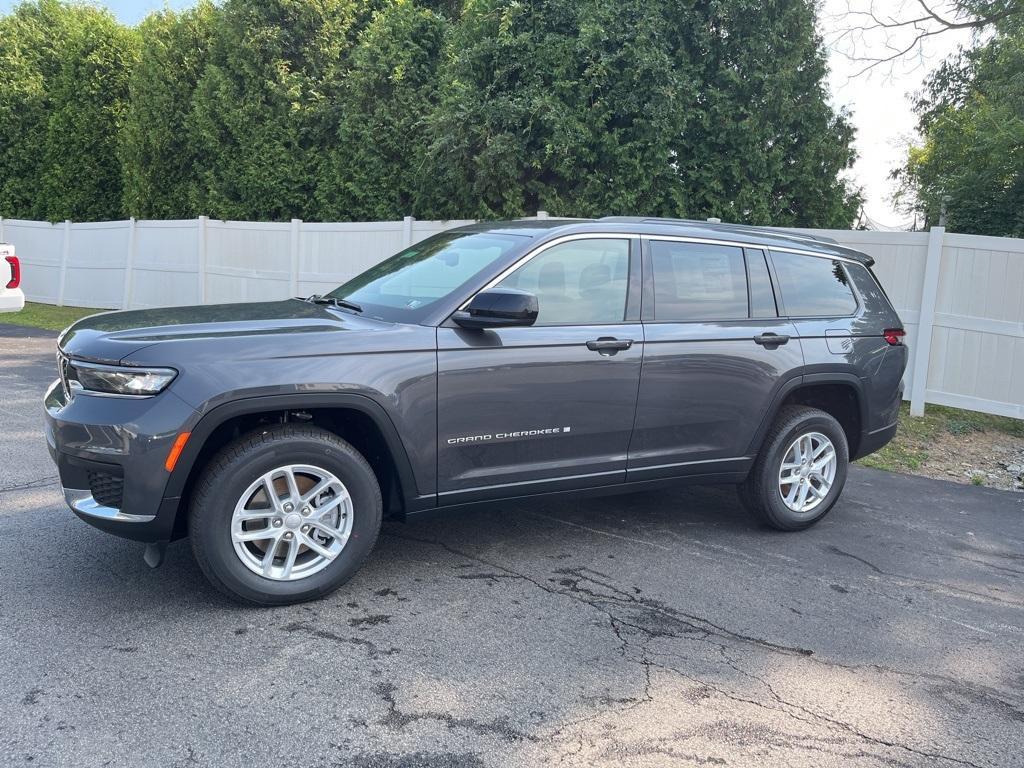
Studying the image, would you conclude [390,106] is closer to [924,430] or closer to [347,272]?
[347,272]

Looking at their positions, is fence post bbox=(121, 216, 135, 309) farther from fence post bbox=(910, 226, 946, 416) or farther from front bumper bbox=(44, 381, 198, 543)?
front bumper bbox=(44, 381, 198, 543)

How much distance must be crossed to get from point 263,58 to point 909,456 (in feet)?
40.1

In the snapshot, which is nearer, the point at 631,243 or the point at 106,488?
the point at 106,488

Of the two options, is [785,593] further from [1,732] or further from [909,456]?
[909,456]

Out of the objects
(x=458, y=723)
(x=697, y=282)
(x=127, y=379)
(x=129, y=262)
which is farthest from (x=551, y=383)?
(x=129, y=262)

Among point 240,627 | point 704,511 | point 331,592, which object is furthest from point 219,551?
point 704,511

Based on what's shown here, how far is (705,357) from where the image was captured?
495 cm

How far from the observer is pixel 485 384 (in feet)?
14.0

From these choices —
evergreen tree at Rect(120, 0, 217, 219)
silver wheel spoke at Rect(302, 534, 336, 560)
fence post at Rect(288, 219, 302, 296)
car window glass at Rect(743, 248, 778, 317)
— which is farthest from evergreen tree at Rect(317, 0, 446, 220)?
silver wheel spoke at Rect(302, 534, 336, 560)

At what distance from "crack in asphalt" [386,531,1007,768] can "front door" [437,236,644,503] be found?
485 mm

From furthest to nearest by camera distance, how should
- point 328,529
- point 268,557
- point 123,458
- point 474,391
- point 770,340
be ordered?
point 770,340
point 474,391
point 328,529
point 268,557
point 123,458

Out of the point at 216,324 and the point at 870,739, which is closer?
the point at 870,739

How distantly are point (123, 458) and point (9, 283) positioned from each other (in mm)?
6326

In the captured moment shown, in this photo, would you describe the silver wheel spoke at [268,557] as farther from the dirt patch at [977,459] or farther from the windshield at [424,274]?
the dirt patch at [977,459]
